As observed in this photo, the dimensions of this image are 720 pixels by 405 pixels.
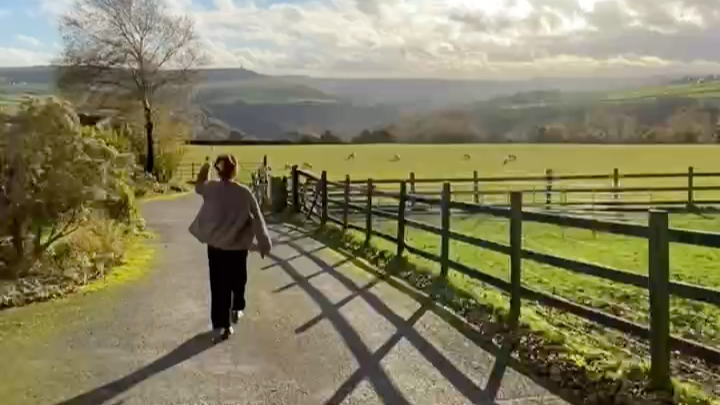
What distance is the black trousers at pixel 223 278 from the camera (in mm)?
8305

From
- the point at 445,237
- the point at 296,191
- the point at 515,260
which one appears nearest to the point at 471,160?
the point at 296,191

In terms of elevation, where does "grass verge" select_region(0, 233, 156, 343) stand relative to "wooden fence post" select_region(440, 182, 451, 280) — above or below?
below

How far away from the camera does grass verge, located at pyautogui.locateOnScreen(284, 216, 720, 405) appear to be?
237 inches

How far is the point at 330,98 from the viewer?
17262 cm

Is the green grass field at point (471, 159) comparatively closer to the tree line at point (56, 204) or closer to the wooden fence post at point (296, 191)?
the wooden fence post at point (296, 191)

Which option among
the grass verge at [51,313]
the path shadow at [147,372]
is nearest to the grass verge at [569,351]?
the path shadow at [147,372]

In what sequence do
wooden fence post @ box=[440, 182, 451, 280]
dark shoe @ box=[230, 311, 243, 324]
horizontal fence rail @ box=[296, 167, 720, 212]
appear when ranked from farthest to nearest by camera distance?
horizontal fence rail @ box=[296, 167, 720, 212]
wooden fence post @ box=[440, 182, 451, 280]
dark shoe @ box=[230, 311, 243, 324]

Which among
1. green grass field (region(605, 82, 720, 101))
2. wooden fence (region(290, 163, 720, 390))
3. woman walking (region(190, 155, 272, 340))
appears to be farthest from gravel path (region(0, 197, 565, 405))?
green grass field (region(605, 82, 720, 101))

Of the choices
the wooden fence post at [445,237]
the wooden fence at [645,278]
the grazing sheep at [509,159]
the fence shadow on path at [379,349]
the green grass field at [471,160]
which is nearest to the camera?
the wooden fence at [645,278]

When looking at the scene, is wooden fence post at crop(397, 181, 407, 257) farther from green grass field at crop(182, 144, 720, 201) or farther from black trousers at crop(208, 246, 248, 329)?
green grass field at crop(182, 144, 720, 201)

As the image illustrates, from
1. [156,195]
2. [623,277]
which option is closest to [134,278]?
[623,277]

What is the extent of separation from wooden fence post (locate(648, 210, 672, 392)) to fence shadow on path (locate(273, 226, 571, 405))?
663 millimetres

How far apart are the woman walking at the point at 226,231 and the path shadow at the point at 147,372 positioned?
24 cm

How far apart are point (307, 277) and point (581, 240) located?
8.31 m
